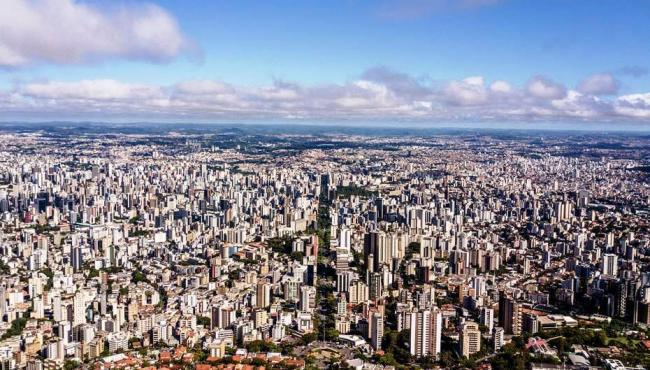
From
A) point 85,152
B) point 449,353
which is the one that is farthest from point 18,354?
point 85,152

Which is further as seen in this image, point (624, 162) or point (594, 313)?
point (624, 162)

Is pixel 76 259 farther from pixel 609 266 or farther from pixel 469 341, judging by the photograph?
pixel 609 266

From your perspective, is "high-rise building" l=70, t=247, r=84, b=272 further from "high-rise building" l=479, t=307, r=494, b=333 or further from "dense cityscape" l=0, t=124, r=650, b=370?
"high-rise building" l=479, t=307, r=494, b=333

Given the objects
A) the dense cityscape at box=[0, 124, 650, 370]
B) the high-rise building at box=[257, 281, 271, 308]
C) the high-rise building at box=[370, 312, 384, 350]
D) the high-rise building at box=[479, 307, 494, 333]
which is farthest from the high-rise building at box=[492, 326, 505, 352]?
the high-rise building at box=[257, 281, 271, 308]

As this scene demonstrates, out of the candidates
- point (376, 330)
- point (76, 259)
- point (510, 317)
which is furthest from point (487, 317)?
point (76, 259)

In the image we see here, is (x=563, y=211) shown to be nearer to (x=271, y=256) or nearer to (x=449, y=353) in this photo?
(x=271, y=256)

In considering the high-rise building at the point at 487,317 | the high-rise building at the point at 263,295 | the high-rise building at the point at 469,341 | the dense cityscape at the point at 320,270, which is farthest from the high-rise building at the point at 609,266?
the high-rise building at the point at 263,295

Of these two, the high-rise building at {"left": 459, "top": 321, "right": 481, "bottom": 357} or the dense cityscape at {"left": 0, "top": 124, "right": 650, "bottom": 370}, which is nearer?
the high-rise building at {"left": 459, "top": 321, "right": 481, "bottom": 357}

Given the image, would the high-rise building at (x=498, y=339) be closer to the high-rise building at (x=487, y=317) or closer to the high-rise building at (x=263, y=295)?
the high-rise building at (x=487, y=317)
